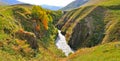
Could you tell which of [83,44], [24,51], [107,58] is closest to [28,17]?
[83,44]

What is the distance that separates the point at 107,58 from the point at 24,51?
21977mm

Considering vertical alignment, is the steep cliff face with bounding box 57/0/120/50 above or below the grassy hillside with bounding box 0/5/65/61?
below

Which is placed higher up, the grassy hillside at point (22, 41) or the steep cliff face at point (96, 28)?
the grassy hillside at point (22, 41)

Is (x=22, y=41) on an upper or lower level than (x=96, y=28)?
upper

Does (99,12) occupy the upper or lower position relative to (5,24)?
lower

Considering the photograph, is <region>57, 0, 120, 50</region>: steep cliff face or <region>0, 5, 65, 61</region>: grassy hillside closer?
<region>0, 5, 65, 61</region>: grassy hillside

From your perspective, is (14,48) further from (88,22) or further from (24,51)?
(88,22)

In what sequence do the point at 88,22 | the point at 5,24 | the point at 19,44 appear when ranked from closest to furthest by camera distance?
1. the point at 19,44
2. the point at 5,24
3. the point at 88,22

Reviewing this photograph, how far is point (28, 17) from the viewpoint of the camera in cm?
9244

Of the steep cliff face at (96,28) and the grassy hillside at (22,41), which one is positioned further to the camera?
the steep cliff face at (96,28)

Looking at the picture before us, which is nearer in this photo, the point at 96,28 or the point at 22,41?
the point at 22,41

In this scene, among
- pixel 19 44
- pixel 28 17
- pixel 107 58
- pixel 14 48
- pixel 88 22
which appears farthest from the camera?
pixel 88 22

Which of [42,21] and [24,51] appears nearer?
[24,51]

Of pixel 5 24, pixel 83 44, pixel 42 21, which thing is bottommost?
pixel 83 44
